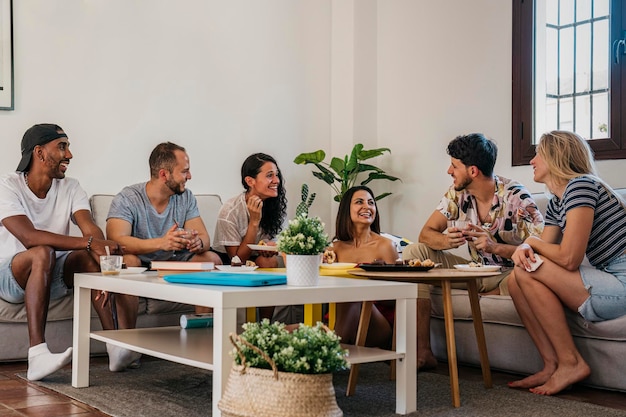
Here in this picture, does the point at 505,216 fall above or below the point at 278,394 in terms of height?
above

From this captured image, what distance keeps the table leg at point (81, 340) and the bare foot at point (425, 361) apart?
1328 mm

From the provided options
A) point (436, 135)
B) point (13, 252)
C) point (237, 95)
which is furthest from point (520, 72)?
point (13, 252)

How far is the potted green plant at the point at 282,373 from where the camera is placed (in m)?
2.04

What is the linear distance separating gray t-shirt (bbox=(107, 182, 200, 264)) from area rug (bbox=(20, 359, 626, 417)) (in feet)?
2.33

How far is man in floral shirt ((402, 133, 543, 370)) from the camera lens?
373 cm

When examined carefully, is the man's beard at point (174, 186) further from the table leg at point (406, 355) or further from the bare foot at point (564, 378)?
the bare foot at point (564, 378)

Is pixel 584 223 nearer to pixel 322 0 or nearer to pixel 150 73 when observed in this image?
pixel 150 73

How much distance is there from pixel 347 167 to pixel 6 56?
6.93 feet

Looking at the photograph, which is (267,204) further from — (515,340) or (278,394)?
(278,394)

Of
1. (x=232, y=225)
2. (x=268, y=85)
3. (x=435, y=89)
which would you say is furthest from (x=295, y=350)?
(x=268, y=85)

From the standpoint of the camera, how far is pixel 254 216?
420 cm

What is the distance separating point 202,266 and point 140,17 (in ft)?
8.06

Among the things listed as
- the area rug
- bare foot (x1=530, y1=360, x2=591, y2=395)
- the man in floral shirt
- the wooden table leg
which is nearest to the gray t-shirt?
the area rug

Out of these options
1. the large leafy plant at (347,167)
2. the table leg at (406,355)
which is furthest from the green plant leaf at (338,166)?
the table leg at (406,355)
